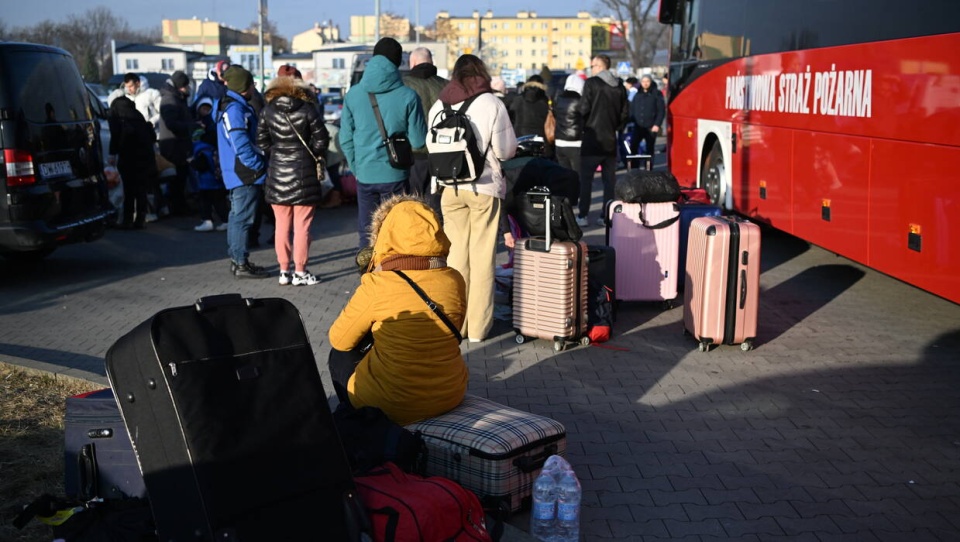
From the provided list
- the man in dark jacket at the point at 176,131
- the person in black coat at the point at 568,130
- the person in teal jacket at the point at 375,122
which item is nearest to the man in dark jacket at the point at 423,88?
the person in teal jacket at the point at 375,122

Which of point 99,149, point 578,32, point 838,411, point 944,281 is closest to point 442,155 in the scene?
point 838,411

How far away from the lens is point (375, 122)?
345 inches

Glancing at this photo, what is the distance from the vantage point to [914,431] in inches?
231

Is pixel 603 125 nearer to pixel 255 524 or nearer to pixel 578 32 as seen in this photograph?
pixel 255 524

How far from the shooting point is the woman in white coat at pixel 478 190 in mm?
7383

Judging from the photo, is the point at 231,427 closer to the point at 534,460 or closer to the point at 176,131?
the point at 534,460

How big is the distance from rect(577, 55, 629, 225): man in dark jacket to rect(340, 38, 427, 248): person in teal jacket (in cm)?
484

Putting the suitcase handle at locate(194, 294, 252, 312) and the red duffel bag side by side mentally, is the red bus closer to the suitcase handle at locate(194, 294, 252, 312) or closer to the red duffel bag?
the red duffel bag

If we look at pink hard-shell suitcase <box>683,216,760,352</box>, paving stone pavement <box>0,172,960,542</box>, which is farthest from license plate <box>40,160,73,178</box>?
pink hard-shell suitcase <box>683,216,760,352</box>

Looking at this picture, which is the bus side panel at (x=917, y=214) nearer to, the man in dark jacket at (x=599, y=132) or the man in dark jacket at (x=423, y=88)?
the man in dark jacket at (x=423, y=88)

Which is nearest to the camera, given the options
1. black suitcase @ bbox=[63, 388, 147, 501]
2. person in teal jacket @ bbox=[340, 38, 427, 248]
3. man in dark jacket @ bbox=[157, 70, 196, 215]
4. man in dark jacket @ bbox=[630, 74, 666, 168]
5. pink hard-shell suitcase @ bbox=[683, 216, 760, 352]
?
black suitcase @ bbox=[63, 388, 147, 501]

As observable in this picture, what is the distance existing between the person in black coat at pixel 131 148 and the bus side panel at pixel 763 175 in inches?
288

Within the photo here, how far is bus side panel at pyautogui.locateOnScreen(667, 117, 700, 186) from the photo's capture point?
1396 cm

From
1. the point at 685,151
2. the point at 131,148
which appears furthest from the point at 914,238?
the point at 131,148
